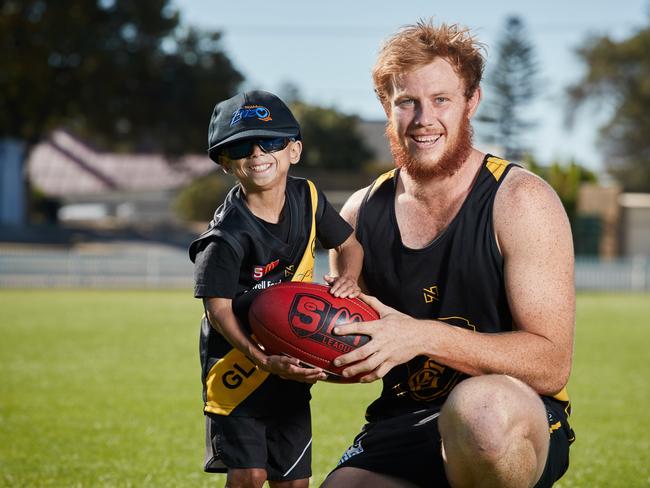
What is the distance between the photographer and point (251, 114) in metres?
4.10

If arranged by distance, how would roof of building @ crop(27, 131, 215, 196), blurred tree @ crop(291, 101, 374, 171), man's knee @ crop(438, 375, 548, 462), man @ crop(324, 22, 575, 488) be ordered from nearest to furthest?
man's knee @ crop(438, 375, 548, 462) → man @ crop(324, 22, 575, 488) → blurred tree @ crop(291, 101, 374, 171) → roof of building @ crop(27, 131, 215, 196)

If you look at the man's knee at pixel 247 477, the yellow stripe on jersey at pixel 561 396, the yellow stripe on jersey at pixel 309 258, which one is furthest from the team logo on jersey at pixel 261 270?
the yellow stripe on jersey at pixel 561 396

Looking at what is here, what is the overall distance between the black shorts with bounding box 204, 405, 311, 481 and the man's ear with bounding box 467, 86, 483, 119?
5.15ft

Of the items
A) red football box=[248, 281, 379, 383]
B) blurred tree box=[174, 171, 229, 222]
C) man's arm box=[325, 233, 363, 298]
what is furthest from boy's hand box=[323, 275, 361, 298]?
blurred tree box=[174, 171, 229, 222]

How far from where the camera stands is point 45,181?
3206 inches

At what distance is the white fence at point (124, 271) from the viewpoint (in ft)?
87.8

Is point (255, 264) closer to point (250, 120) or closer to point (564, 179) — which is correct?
point (250, 120)

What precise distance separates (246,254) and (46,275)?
24.3m

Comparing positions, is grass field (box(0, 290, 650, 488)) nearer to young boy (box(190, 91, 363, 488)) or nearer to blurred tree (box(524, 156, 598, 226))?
young boy (box(190, 91, 363, 488))

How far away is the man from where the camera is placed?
10.6 ft

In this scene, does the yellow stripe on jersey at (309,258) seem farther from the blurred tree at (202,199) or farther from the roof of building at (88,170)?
the roof of building at (88,170)

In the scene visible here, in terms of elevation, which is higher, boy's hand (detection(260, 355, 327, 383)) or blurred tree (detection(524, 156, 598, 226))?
boy's hand (detection(260, 355, 327, 383))

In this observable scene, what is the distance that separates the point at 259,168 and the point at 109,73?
40.3 metres

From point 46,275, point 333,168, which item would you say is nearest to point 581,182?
point 333,168
